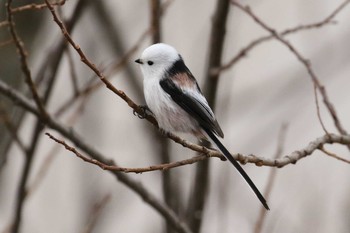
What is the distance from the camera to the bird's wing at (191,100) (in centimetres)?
192

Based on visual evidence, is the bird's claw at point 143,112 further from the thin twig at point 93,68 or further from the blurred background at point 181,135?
the blurred background at point 181,135

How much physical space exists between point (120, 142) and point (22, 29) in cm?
248

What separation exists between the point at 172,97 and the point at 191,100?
56 millimetres

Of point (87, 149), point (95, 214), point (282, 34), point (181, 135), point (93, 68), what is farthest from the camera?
point (95, 214)

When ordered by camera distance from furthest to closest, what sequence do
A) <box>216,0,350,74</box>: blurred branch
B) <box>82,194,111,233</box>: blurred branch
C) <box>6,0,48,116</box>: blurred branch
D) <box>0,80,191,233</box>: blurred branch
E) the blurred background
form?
the blurred background, <box>82,194,111,233</box>: blurred branch, <box>216,0,350,74</box>: blurred branch, <box>0,80,191,233</box>: blurred branch, <box>6,0,48,116</box>: blurred branch

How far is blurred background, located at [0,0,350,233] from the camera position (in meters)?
2.64

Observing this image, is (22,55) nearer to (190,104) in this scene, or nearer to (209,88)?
(190,104)

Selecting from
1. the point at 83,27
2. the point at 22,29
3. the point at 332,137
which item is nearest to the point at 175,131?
the point at 332,137

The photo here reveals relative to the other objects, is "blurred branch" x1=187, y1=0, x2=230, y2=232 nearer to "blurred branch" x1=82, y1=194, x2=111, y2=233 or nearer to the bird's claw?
"blurred branch" x1=82, y1=194, x2=111, y2=233

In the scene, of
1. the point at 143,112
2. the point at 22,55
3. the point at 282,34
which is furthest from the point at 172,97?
the point at 282,34

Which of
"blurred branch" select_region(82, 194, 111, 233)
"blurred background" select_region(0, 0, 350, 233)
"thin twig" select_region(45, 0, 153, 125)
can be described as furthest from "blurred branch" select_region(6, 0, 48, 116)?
"blurred branch" select_region(82, 194, 111, 233)

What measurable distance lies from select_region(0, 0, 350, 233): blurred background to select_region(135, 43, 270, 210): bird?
0.62 ft

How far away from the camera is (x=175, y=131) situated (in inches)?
77.5

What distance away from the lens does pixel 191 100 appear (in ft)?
6.41
